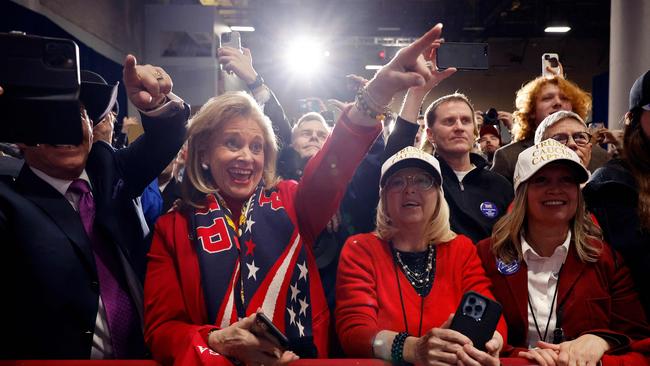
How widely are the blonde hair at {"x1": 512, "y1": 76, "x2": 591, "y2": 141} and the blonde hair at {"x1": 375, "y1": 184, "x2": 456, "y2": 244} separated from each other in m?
1.22

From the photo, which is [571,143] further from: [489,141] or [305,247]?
[489,141]

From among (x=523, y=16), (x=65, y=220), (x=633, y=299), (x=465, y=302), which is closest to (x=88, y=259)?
(x=65, y=220)

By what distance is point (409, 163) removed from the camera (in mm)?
1931

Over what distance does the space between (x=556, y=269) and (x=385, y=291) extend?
1.87ft

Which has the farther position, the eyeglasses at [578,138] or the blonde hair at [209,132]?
the eyeglasses at [578,138]

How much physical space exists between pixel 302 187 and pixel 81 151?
65 cm

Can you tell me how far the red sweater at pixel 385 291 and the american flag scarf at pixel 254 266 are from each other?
180 mm

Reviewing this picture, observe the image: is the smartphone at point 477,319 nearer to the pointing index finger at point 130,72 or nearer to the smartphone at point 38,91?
the smartphone at point 38,91

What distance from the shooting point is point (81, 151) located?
163 cm

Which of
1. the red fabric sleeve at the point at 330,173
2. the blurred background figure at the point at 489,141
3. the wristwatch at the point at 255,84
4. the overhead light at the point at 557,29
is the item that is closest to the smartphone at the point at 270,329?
the red fabric sleeve at the point at 330,173

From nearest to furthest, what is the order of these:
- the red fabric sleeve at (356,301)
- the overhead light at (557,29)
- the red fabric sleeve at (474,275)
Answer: the red fabric sleeve at (356,301) → the red fabric sleeve at (474,275) → the overhead light at (557,29)

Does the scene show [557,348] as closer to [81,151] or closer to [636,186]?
[636,186]

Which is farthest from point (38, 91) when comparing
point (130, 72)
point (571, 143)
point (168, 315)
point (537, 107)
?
point (537, 107)

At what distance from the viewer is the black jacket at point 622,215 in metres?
1.79
